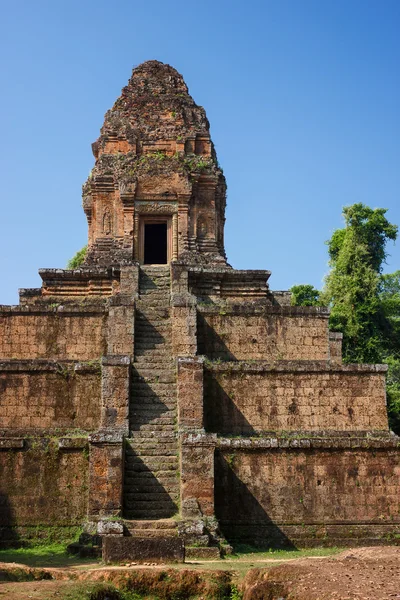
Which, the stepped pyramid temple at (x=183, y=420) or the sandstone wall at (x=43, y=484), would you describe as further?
the sandstone wall at (x=43, y=484)

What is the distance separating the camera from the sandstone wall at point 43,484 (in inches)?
559

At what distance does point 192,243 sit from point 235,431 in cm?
723

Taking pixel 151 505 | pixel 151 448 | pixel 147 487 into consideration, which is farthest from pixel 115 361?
pixel 151 505

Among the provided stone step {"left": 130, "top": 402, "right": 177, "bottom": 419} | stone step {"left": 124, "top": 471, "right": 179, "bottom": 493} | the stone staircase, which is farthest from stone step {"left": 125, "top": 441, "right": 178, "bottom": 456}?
stone step {"left": 130, "top": 402, "right": 177, "bottom": 419}

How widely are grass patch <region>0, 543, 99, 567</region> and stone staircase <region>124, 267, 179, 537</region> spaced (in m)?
1.19

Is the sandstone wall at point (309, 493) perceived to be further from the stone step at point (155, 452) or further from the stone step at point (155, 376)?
the stone step at point (155, 376)

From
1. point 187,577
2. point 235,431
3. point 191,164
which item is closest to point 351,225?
point 191,164

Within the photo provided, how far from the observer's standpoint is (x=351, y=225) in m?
33.2

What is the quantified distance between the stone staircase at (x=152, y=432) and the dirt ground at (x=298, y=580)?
256 cm

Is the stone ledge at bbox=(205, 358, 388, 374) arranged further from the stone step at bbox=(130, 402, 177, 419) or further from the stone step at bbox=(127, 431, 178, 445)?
the stone step at bbox=(127, 431, 178, 445)

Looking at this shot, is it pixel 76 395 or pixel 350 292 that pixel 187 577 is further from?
pixel 350 292

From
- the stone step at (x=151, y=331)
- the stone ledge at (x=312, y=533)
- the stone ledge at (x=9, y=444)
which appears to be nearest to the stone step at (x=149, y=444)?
the stone ledge at (x=312, y=533)

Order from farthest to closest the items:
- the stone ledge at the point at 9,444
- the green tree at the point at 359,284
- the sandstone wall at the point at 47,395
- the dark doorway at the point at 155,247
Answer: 1. the green tree at the point at 359,284
2. the dark doorway at the point at 155,247
3. the sandstone wall at the point at 47,395
4. the stone ledge at the point at 9,444

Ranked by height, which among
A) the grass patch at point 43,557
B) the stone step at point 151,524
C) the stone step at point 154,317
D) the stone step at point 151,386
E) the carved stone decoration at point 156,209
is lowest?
the grass patch at point 43,557
